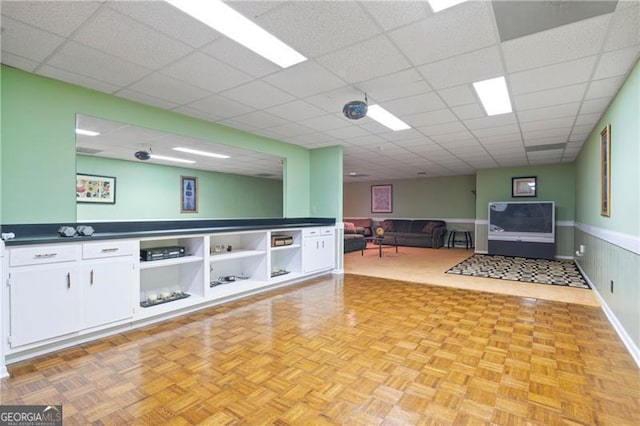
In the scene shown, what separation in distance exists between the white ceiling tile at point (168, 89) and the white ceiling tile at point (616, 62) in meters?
3.40

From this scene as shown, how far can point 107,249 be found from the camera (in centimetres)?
269

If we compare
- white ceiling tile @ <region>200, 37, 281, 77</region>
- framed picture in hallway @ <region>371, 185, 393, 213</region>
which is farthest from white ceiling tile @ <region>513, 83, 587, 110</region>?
framed picture in hallway @ <region>371, 185, 393, 213</region>

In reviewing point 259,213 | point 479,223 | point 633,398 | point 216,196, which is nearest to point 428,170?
point 479,223

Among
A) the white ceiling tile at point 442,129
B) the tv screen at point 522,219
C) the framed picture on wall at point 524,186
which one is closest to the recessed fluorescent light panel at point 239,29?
the white ceiling tile at point 442,129

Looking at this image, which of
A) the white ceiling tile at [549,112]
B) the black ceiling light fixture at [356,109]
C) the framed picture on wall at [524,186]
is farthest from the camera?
the framed picture on wall at [524,186]

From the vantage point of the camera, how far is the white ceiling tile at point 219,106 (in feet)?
10.9

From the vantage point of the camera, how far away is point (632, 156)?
2.48 meters

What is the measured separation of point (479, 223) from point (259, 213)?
6.27 meters

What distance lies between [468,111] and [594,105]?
1.27 meters

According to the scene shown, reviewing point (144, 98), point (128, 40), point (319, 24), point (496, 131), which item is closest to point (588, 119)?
point (496, 131)

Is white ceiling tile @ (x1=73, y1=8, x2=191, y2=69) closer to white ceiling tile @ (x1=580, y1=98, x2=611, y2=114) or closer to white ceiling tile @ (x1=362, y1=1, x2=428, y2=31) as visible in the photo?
white ceiling tile @ (x1=362, y1=1, x2=428, y2=31)

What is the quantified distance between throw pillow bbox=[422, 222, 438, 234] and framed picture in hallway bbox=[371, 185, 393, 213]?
5.54 ft

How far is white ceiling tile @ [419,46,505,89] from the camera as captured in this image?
2391 millimetres

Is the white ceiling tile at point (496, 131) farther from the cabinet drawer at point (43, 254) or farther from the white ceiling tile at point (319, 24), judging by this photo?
the cabinet drawer at point (43, 254)
